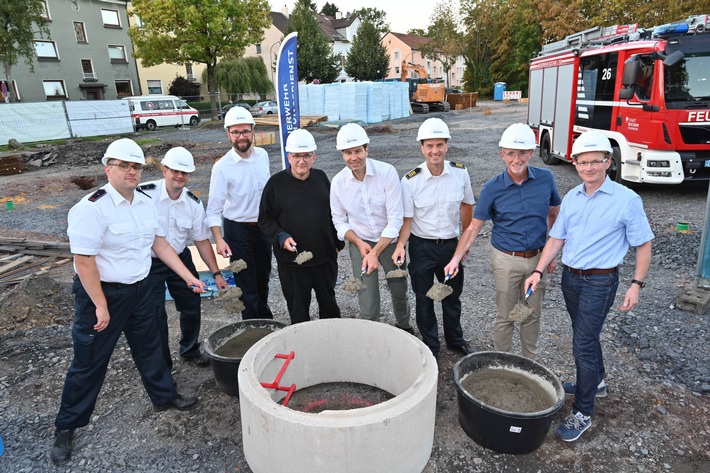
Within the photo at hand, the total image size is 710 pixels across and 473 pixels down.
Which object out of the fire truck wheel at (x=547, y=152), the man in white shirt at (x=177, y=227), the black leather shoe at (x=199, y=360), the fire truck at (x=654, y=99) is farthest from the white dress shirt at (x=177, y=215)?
the fire truck wheel at (x=547, y=152)

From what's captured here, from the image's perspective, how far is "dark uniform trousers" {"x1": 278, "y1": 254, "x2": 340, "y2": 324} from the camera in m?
3.87

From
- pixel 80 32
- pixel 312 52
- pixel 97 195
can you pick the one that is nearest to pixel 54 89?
pixel 80 32

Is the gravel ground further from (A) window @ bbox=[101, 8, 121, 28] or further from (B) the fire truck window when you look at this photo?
(A) window @ bbox=[101, 8, 121, 28]

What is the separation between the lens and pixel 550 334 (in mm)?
4523

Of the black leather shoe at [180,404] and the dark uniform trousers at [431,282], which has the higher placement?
the dark uniform trousers at [431,282]

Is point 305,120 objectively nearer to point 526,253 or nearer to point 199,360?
point 199,360

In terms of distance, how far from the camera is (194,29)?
24391mm

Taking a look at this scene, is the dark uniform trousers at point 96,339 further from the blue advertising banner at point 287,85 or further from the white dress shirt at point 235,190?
the blue advertising banner at point 287,85

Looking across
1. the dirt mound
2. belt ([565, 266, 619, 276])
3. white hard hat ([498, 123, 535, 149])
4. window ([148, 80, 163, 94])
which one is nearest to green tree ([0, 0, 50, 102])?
window ([148, 80, 163, 94])

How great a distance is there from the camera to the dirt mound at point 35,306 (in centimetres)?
493

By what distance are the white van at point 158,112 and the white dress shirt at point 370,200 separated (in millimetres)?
24467

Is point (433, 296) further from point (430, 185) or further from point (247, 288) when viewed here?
point (247, 288)

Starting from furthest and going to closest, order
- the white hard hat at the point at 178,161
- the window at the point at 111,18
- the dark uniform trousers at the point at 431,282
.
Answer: the window at the point at 111,18 < the dark uniform trousers at the point at 431,282 < the white hard hat at the point at 178,161

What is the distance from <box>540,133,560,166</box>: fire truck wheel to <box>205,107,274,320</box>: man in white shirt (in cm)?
1110
